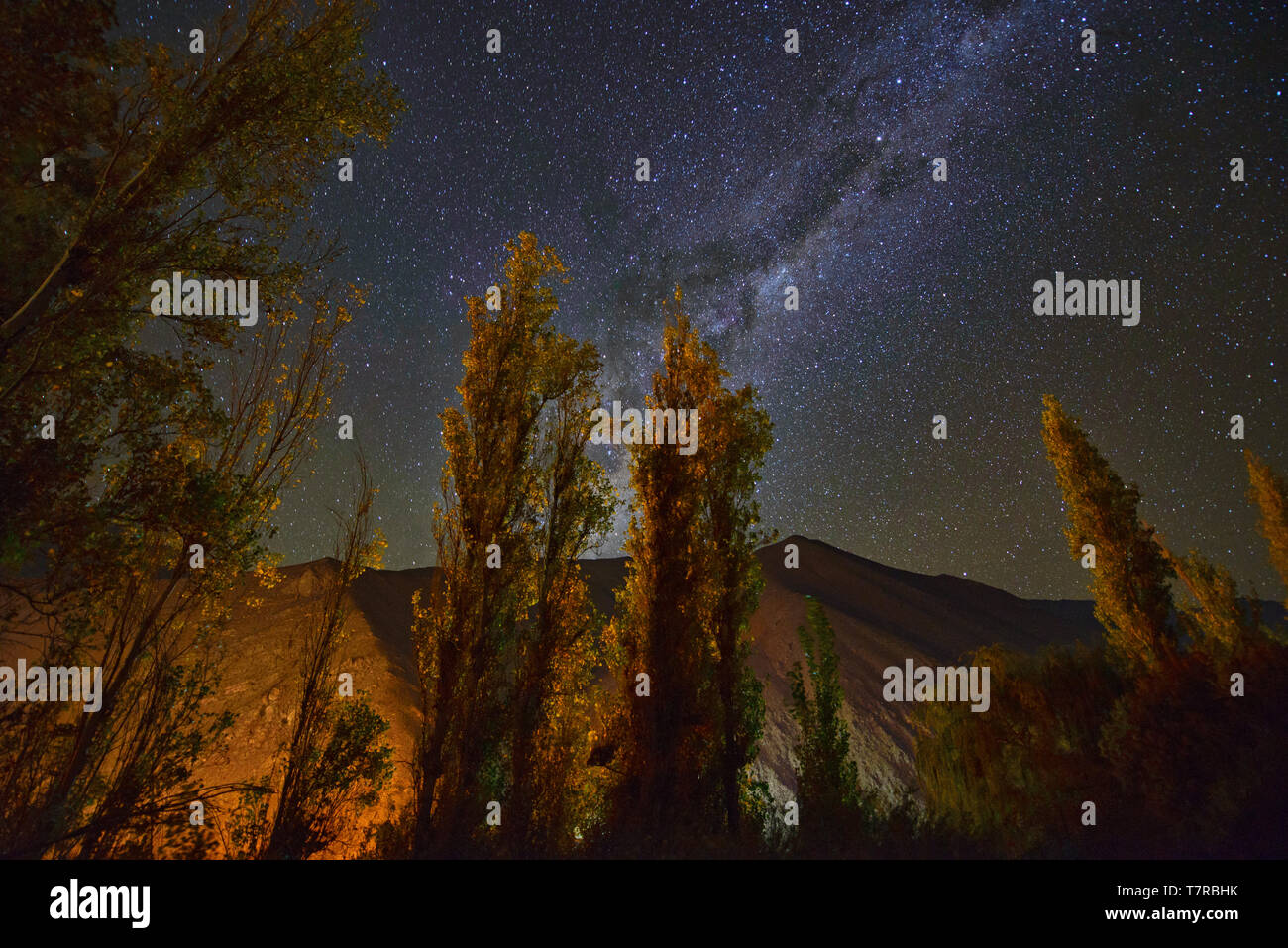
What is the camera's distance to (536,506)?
36.1ft

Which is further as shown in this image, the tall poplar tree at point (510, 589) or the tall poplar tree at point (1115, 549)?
the tall poplar tree at point (1115, 549)

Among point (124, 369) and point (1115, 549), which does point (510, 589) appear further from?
point (1115, 549)

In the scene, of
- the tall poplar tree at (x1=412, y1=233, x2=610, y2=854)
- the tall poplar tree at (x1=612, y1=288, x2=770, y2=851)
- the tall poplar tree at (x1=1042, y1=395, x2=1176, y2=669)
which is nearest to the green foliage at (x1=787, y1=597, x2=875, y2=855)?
the tall poplar tree at (x1=612, y1=288, x2=770, y2=851)

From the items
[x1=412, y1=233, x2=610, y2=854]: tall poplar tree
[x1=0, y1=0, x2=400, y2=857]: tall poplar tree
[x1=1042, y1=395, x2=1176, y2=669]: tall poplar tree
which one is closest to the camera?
[x1=0, y1=0, x2=400, y2=857]: tall poplar tree

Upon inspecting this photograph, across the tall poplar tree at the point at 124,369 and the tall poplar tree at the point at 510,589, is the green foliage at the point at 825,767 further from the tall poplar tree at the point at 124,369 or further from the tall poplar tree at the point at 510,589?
the tall poplar tree at the point at 124,369

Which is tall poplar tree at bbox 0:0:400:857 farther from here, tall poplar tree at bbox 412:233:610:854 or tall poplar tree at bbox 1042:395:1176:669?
tall poplar tree at bbox 1042:395:1176:669

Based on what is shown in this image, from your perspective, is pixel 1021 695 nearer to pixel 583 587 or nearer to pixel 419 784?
pixel 583 587

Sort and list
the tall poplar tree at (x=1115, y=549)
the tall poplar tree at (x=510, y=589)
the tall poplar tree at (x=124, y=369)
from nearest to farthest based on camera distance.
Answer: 1. the tall poplar tree at (x=124, y=369)
2. the tall poplar tree at (x=510, y=589)
3. the tall poplar tree at (x=1115, y=549)

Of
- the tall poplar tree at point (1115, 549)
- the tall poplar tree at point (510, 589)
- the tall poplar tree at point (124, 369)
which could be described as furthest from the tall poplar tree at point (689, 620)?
the tall poplar tree at point (1115, 549)

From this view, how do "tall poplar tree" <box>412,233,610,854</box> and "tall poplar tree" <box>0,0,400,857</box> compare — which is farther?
"tall poplar tree" <box>412,233,610,854</box>

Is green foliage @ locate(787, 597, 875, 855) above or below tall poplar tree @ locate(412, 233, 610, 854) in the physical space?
below

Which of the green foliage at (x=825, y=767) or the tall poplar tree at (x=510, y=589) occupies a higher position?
the tall poplar tree at (x=510, y=589)

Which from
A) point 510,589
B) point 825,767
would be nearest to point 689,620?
point 510,589

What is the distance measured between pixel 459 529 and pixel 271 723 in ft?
75.8
